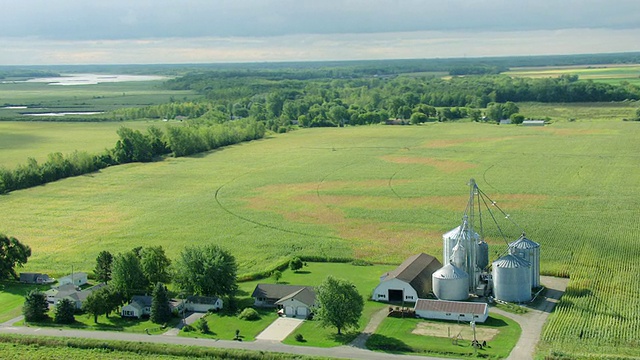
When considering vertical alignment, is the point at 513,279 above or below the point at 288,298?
above

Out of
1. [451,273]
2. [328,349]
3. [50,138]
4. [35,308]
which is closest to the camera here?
[328,349]

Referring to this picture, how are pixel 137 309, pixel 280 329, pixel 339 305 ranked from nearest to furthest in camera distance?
pixel 339 305 → pixel 280 329 → pixel 137 309

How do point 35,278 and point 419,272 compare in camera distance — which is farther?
point 35,278

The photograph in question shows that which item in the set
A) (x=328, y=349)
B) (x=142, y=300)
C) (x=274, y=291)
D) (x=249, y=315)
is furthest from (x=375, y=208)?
(x=328, y=349)

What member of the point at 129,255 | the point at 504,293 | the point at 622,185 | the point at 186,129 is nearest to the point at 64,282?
the point at 129,255

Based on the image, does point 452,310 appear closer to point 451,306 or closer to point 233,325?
point 451,306
